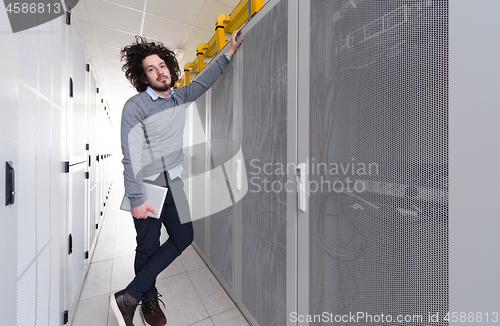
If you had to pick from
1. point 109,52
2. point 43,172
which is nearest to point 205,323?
point 43,172

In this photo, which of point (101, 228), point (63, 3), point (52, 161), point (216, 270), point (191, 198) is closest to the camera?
point (52, 161)

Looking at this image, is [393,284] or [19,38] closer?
[393,284]

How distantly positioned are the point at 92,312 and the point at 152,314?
473 mm

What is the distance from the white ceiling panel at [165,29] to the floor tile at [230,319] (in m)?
3.35

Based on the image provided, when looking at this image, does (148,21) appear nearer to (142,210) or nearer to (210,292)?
(142,210)

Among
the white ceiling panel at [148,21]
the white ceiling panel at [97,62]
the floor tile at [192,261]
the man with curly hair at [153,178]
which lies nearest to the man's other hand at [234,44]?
the man with curly hair at [153,178]

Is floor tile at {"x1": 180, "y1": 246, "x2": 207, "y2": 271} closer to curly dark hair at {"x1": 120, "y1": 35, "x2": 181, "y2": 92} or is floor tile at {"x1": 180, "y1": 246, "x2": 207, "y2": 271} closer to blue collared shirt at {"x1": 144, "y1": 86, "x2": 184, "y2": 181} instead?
blue collared shirt at {"x1": 144, "y1": 86, "x2": 184, "y2": 181}

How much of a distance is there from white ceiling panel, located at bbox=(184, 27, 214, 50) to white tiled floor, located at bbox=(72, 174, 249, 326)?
2944 mm

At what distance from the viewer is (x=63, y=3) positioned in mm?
1292

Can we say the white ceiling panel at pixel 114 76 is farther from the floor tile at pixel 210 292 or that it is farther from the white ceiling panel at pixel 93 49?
the floor tile at pixel 210 292

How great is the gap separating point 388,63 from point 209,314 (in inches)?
67.3

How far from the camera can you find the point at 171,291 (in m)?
1.75
